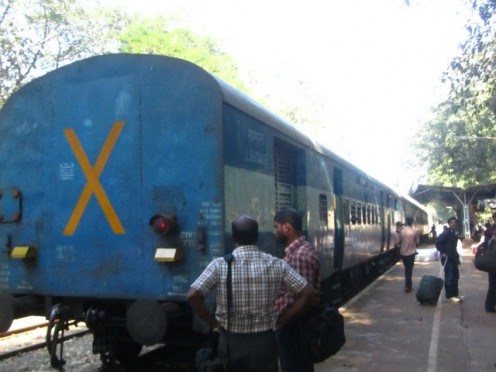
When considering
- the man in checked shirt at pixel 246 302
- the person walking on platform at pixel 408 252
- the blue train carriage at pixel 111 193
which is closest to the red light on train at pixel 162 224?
the blue train carriage at pixel 111 193

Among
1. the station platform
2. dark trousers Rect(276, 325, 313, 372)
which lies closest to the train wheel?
the station platform

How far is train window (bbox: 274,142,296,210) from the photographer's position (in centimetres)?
625

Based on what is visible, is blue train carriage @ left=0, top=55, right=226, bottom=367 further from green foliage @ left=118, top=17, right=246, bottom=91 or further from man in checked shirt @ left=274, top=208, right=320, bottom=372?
green foliage @ left=118, top=17, right=246, bottom=91

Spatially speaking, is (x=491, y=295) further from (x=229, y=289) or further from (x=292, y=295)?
(x=229, y=289)

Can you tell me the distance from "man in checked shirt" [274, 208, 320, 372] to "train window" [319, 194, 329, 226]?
388 centimetres

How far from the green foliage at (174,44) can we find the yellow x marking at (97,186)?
17.9 meters

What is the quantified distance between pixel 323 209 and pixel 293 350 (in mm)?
4413

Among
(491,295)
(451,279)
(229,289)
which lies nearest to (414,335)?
(491,295)

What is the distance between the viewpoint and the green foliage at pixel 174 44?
23.3 m

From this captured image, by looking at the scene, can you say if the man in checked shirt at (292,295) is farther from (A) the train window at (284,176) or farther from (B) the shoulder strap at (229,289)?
(A) the train window at (284,176)

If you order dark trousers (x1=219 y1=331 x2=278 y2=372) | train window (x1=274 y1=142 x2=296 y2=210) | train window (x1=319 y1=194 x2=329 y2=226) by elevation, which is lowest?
dark trousers (x1=219 y1=331 x2=278 y2=372)

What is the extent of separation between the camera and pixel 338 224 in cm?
911

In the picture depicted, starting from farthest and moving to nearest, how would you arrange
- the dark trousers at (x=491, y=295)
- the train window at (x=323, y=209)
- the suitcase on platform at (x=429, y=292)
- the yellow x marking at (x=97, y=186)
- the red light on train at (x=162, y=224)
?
1. the suitcase on platform at (x=429, y=292)
2. the dark trousers at (x=491, y=295)
3. the train window at (x=323, y=209)
4. the yellow x marking at (x=97, y=186)
5. the red light on train at (x=162, y=224)

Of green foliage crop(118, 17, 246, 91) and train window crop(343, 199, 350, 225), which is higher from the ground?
green foliage crop(118, 17, 246, 91)
